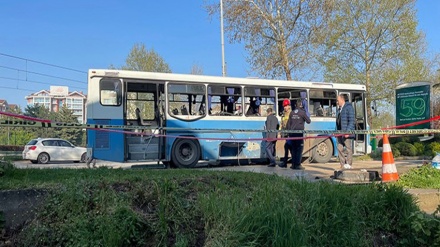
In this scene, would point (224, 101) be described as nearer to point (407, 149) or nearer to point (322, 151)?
point (322, 151)

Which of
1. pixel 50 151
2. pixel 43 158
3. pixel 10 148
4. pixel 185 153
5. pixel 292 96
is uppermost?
pixel 292 96

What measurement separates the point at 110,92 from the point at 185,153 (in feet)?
10.1

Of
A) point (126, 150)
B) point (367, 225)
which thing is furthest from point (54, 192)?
point (126, 150)

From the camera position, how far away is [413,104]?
13742 mm

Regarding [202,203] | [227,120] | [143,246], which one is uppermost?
[227,120]

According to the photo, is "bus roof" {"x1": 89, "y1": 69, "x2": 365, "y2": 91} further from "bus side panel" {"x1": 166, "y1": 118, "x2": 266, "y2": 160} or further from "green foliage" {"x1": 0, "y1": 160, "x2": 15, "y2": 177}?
"green foliage" {"x1": 0, "y1": 160, "x2": 15, "y2": 177}

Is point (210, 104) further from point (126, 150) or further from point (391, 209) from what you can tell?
point (391, 209)

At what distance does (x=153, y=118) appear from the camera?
44.2ft

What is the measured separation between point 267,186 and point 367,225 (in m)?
1.15

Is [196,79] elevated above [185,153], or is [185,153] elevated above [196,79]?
[196,79]

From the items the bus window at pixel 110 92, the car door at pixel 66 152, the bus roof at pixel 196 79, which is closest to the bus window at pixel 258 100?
the bus roof at pixel 196 79

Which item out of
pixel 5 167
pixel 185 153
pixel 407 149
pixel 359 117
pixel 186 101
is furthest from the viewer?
pixel 407 149

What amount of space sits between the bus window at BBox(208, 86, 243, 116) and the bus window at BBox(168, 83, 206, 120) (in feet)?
0.95

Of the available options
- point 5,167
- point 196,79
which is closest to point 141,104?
point 196,79
